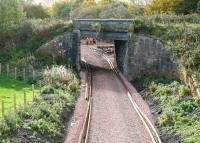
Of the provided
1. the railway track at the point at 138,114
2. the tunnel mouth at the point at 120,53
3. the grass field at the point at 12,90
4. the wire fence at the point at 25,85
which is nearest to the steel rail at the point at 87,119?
the railway track at the point at 138,114

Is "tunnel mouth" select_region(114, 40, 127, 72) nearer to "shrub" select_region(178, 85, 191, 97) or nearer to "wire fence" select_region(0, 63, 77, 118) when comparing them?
"wire fence" select_region(0, 63, 77, 118)

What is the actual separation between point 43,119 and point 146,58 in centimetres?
2121

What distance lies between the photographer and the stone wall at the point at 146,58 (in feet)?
148

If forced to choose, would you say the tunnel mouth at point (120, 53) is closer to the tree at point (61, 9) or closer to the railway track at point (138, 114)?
the railway track at point (138, 114)

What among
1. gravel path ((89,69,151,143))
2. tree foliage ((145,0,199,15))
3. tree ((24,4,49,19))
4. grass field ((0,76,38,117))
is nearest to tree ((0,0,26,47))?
grass field ((0,76,38,117))

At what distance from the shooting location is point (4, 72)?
4812 centimetres

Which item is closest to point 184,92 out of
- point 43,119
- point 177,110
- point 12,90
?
point 177,110

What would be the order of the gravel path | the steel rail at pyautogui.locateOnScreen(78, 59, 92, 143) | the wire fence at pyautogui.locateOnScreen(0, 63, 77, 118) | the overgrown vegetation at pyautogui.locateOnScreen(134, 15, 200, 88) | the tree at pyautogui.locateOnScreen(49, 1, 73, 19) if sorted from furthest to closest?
the tree at pyautogui.locateOnScreen(49, 1, 73, 19) → the overgrown vegetation at pyautogui.locateOnScreen(134, 15, 200, 88) → the wire fence at pyautogui.locateOnScreen(0, 63, 77, 118) → the gravel path → the steel rail at pyautogui.locateOnScreen(78, 59, 92, 143)

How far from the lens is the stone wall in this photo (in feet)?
148

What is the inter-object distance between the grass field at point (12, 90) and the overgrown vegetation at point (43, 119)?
53.1 inches

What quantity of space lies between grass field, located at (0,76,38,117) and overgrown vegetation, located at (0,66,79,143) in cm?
135

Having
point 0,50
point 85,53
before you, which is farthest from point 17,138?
point 85,53

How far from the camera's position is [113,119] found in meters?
31.1

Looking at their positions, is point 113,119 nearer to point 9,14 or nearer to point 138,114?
point 138,114
